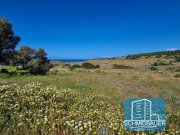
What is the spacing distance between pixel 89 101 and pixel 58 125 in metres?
4.17

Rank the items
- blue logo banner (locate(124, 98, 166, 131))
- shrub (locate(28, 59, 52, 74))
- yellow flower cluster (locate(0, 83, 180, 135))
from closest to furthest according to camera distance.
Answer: blue logo banner (locate(124, 98, 166, 131)), yellow flower cluster (locate(0, 83, 180, 135)), shrub (locate(28, 59, 52, 74))

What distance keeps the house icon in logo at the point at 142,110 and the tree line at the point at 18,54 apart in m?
32.1

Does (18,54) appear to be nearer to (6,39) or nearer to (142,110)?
(6,39)

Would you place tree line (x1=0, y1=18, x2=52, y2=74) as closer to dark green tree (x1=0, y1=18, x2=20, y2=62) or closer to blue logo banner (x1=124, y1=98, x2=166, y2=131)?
dark green tree (x1=0, y1=18, x2=20, y2=62)

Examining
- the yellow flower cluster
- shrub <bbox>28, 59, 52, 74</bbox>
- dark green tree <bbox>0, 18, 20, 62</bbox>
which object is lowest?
the yellow flower cluster

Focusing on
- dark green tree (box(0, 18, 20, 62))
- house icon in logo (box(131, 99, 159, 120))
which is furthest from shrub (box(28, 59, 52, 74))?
house icon in logo (box(131, 99, 159, 120))

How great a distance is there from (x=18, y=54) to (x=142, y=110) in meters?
35.3

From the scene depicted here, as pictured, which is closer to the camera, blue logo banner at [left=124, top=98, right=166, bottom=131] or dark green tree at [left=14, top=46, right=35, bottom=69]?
blue logo banner at [left=124, top=98, right=166, bottom=131]

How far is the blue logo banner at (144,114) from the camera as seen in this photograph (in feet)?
23.9

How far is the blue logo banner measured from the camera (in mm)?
7289

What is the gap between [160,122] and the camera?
7.45 meters

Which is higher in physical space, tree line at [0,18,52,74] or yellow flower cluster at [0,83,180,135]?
tree line at [0,18,52,74]

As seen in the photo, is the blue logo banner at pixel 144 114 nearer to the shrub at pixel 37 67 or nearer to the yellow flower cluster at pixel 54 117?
the yellow flower cluster at pixel 54 117

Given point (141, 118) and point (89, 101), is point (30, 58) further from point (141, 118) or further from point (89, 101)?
point (141, 118)
